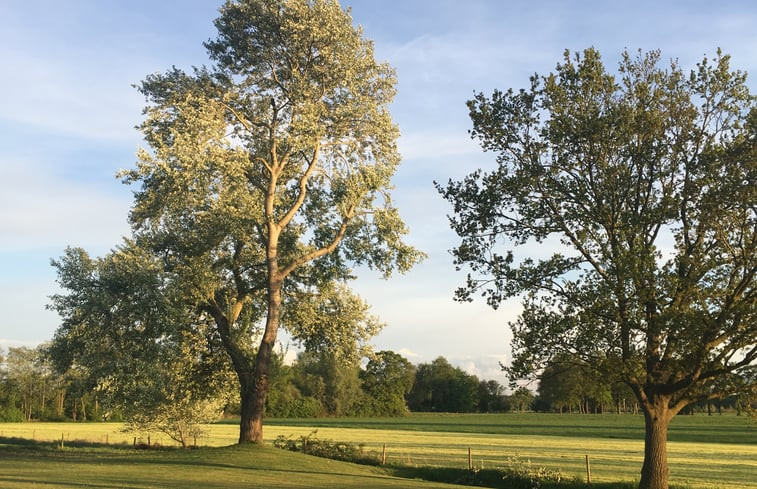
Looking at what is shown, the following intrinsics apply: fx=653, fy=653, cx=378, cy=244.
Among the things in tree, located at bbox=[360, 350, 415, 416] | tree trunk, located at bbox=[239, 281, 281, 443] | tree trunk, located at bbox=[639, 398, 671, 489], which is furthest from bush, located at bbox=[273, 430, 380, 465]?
tree, located at bbox=[360, 350, 415, 416]

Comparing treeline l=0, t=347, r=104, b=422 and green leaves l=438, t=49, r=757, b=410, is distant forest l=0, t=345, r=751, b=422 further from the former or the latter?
green leaves l=438, t=49, r=757, b=410

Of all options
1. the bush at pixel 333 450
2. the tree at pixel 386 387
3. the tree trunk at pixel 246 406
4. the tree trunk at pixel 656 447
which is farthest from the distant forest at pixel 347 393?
the tree trunk at pixel 656 447

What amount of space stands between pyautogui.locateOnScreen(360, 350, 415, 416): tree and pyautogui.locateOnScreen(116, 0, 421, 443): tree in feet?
371

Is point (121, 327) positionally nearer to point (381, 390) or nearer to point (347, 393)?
point (347, 393)

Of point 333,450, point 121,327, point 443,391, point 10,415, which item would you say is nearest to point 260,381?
point 121,327

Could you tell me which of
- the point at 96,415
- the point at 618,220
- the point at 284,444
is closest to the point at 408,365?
the point at 96,415

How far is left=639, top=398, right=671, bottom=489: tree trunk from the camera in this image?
858 inches

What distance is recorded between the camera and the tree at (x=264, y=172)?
3083cm

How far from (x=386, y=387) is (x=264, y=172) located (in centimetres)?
12181

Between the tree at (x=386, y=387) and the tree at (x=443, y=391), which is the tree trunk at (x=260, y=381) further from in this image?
the tree at (x=443, y=391)

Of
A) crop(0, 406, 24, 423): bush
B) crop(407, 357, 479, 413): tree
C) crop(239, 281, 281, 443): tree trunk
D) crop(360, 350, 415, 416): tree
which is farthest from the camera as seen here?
crop(407, 357, 479, 413): tree

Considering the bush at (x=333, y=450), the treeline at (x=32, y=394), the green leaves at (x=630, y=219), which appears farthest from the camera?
the treeline at (x=32, y=394)

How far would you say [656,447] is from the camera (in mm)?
22047

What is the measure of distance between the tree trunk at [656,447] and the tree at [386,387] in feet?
410
